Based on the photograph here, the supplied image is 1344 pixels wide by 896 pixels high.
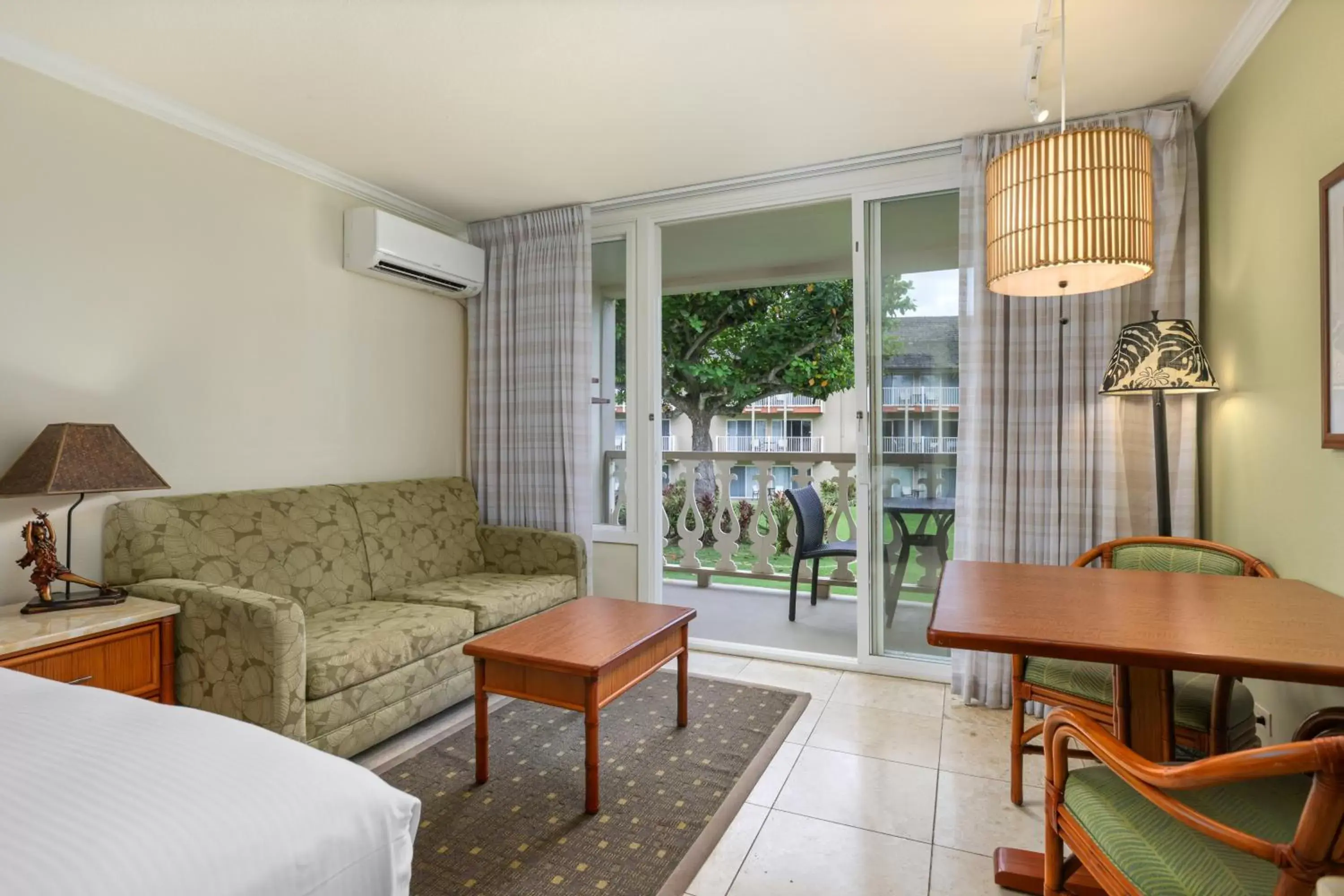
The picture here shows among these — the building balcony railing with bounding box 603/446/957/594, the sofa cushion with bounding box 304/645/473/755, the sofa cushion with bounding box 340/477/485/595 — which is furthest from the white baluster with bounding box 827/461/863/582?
the sofa cushion with bounding box 304/645/473/755

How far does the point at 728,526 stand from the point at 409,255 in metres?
2.96

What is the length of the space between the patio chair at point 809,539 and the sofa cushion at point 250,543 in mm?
2466

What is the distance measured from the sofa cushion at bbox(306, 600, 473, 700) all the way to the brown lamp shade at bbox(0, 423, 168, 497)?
0.77 m

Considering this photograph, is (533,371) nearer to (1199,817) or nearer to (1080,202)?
(1080,202)

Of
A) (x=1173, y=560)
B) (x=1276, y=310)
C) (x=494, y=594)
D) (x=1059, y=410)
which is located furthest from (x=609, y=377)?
(x=1276, y=310)

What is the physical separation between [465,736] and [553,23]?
2523 millimetres

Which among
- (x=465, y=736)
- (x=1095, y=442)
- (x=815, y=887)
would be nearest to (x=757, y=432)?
(x=1095, y=442)

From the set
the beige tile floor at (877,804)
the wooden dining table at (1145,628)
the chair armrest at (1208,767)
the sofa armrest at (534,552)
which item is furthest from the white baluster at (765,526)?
the chair armrest at (1208,767)

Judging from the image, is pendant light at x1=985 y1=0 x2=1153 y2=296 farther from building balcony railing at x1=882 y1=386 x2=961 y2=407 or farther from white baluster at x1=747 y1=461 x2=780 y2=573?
white baluster at x1=747 y1=461 x2=780 y2=573

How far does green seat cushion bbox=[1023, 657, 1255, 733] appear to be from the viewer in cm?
171

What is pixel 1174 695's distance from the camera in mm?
1608

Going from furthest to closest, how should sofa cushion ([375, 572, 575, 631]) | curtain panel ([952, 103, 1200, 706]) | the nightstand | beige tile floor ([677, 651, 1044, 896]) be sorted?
sofa cushion ([375, 572, 575, 631]), curtain panel ([952, 103, 1200, 706]), the nightstand, beige tile floor ([677, 651, 1044, 896])

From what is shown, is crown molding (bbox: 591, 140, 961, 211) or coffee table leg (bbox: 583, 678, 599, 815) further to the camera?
crown molding (bbox: 591, 140, 961, 211)

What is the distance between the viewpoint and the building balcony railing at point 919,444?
311cm
